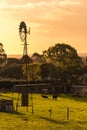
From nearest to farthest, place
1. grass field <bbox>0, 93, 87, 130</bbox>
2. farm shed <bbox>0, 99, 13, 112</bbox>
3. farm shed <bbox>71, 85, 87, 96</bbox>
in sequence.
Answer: grass field <bbox>0, 93, 87, 130</bbox>, farm shed <bbox>0, 99, 13, 112</bbox>, farm shed <bbox>71, 85, 87, 96</bbox>

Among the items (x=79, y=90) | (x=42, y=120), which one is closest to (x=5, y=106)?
(x=42, y=120)

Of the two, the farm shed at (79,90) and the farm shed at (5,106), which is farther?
the farm shed at (79,90)

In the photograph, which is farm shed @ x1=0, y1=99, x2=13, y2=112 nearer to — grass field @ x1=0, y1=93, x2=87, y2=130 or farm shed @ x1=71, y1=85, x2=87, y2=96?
grass field @ x1=0, y1=93, x2=87, y2=130

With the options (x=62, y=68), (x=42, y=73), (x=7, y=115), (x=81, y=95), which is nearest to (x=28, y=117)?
(x=7, y=115)

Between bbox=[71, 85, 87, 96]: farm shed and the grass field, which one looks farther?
bbox=[71, 85, 87, 96]: farm shed

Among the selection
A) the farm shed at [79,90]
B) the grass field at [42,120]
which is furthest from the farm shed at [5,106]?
the farm shed at [79,90]

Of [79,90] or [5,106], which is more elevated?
[79,90]

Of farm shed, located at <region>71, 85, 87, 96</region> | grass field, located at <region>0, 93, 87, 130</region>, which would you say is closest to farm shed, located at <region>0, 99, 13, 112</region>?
grass field, located at <region>0, 93, 87, 130</region>

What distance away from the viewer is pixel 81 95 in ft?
317

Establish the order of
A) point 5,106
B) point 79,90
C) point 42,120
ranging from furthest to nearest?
1. point 79,90
2. point 5,106
3. point 42,120

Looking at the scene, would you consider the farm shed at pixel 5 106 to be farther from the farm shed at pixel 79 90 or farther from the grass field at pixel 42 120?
the farm shed at pixel 79 90

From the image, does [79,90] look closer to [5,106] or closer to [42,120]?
[5,106]

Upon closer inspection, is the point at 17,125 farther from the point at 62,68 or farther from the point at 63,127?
the point at 62,68

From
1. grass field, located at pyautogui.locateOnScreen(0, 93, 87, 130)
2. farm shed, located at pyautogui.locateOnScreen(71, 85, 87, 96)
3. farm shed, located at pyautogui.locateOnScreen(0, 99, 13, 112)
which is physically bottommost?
grass field, located at pyautogui.locateOnScreen(0, 93, 87, 130)
